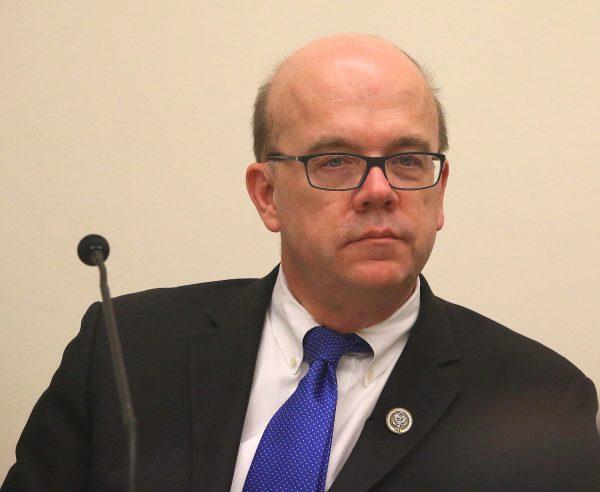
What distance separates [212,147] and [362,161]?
0.84 m

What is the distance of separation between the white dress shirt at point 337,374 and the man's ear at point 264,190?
165 millimetres

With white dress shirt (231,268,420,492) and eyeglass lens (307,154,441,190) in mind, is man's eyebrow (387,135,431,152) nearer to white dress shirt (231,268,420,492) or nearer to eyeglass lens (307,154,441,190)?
eyeglass lens (307,154,441,190)

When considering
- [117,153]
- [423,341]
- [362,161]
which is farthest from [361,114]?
[117,153]

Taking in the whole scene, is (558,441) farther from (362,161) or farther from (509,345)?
(362,161)

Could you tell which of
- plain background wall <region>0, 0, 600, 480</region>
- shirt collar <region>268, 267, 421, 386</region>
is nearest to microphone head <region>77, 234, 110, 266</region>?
shirt collar <region>268, 267, 421, 386</region>

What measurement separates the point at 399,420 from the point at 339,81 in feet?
2.13

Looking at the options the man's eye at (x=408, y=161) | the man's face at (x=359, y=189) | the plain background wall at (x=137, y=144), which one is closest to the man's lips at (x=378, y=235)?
the man's face at (x=359, y=189)

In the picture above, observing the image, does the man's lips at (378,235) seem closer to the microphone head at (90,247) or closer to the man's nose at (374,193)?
the man's nose at (374,193)

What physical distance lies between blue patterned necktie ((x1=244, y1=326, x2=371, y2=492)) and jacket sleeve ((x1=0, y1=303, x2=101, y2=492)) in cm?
35

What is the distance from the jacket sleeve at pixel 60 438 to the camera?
5.87 ft

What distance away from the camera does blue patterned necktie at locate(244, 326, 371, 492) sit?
5.52ft

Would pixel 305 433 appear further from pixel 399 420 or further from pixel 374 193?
pixel 374 193

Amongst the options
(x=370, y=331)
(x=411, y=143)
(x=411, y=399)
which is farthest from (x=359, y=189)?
(x=411, y=399)

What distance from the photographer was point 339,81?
183cm
